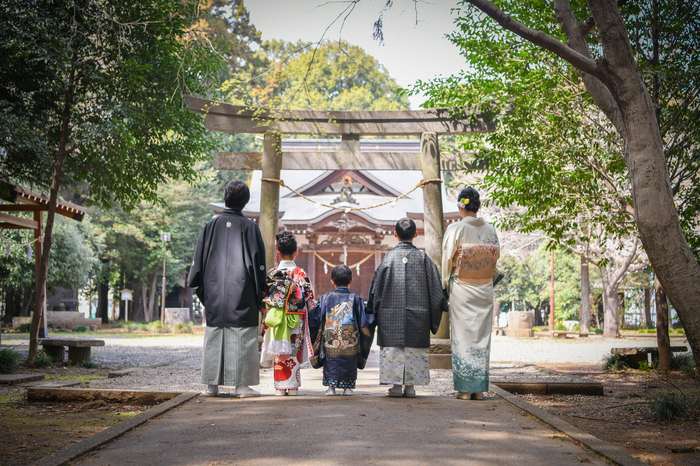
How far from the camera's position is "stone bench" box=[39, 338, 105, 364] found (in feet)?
27.3

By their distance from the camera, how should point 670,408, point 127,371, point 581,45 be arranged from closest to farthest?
point 670,408 → point 581,45 → point 127,371

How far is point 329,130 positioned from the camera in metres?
8.66

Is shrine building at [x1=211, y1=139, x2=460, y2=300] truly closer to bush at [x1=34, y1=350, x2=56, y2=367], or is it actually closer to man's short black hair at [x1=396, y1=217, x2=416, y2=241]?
bush at [x1=34, y1=350, x2=56, y2=367]

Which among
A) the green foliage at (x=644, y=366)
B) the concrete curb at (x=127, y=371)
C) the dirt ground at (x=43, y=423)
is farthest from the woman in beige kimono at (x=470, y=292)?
the concrete curb at (x=127, y=371)

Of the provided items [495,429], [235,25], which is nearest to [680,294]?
[495,429]

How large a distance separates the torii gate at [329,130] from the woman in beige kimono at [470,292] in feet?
10.1

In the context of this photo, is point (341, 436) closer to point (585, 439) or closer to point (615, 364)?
point (585, 439)

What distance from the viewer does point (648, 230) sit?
13.0 ft

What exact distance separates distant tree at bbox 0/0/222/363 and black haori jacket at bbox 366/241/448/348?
3.70 m

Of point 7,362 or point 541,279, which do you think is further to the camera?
point 541,279

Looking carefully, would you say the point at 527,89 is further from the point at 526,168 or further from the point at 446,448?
the point at 446,448

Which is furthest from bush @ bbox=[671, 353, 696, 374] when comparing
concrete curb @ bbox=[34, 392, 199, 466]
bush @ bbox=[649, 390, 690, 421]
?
concrete curb @ bbox=[34, 392, 199, 466]

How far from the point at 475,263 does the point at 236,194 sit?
2.16 m

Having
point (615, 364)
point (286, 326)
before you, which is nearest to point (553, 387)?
point (286, 326)
